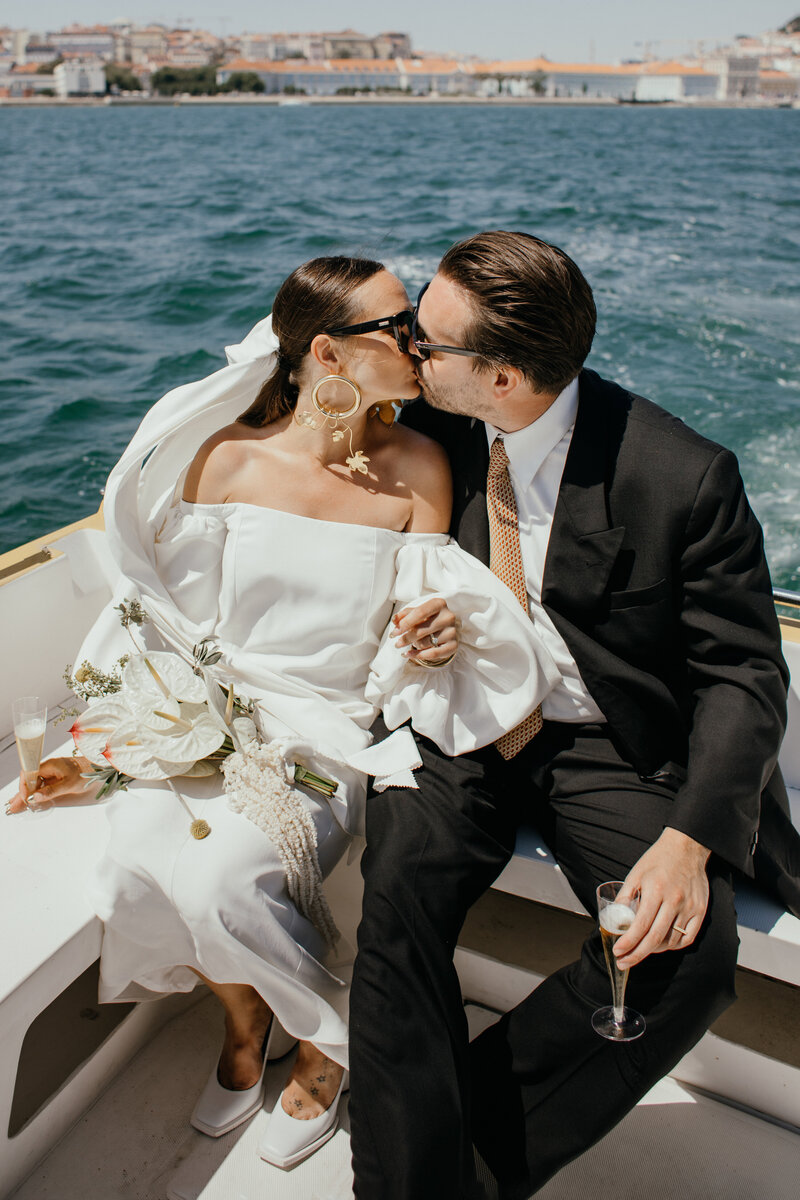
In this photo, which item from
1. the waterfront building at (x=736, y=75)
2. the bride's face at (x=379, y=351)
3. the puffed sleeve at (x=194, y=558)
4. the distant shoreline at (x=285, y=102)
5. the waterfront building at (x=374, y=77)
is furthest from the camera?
the waterfront building at (x=736, y=75)

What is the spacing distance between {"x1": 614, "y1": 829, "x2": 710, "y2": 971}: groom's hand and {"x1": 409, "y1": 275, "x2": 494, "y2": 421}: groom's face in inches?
33.1

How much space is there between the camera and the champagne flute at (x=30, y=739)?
6.20 feet

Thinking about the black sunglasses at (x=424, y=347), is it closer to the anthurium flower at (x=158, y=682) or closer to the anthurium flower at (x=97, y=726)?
the anthurium flower at (x=158, y=682)

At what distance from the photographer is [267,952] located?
1.66 m

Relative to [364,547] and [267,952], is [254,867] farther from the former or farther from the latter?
[364,547]

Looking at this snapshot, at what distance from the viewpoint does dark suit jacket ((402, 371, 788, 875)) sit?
1.64m

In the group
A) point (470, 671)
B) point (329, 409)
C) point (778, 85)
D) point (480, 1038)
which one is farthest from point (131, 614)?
point (778, 85)

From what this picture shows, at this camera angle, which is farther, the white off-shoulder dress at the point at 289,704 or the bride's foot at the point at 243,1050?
the bride's foot at the point at 243,1050

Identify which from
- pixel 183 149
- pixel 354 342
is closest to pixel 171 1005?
pixel 354 342

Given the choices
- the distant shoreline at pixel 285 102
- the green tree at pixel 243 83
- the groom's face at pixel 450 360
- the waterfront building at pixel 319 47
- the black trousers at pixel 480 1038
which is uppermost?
the waterfront building at pixel 319 47

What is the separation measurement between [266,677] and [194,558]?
0.29 m

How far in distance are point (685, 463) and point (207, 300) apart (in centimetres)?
961

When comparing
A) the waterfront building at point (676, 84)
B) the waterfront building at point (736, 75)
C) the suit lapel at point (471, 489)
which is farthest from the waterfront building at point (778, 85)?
the suit lapel at point (471, 489)

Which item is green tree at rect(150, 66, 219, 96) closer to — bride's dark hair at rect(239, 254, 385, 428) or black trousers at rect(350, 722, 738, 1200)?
bride's dark hair at rect(239, 254, 385, 428)
